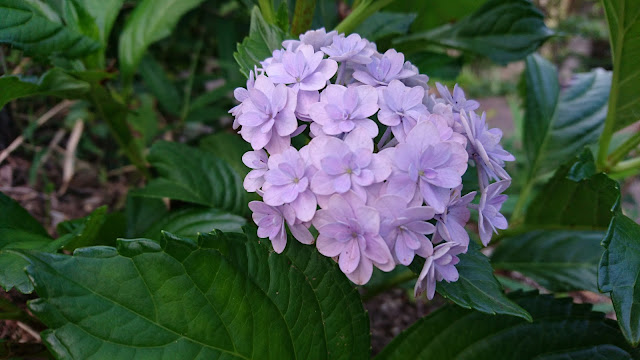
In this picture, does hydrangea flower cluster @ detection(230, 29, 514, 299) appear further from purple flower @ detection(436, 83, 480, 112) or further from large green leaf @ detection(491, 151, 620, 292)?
large green leaf @ detection(491, 151, 620, 292)

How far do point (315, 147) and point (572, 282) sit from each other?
0.96m

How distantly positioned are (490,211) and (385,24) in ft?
2.77

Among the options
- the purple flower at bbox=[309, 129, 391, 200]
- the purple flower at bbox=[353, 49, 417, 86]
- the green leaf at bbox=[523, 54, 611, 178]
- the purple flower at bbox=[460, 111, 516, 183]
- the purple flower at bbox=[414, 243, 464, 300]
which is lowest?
the green leaf at bbox=[523, 54, 611, 178]

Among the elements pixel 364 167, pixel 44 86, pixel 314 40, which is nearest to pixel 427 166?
pixel 364 167

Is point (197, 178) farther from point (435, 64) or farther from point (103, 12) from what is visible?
point (435, 64)

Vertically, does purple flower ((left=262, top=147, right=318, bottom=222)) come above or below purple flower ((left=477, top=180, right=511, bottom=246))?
above

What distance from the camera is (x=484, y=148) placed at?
0.83 m

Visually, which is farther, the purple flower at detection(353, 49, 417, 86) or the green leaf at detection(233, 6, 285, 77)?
the green leaf at detection(233, 6, 285, 77)

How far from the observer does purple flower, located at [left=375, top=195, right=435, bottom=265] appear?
2.28 ft

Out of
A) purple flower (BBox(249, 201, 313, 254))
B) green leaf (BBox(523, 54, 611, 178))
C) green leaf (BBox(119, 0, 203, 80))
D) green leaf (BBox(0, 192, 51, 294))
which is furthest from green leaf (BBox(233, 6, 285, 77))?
green leaf (BBox(523, 54, 611, 178))

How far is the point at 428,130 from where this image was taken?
74 cm

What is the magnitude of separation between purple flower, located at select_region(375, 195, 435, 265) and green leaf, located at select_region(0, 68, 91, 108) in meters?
0.73

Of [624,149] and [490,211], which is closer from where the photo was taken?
[490,211]

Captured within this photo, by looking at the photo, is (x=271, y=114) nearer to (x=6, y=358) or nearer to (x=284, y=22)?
(x=284, y=22)
